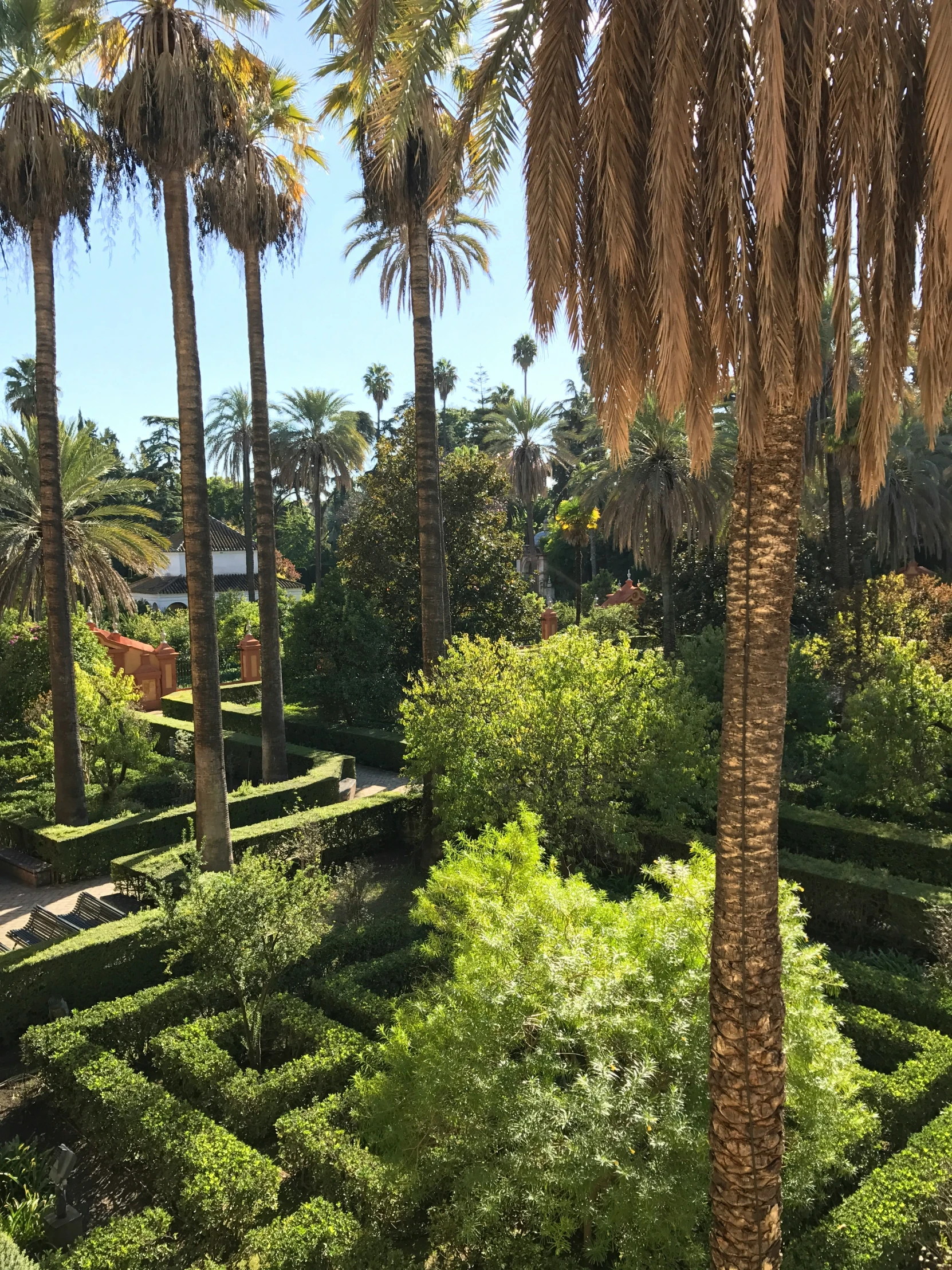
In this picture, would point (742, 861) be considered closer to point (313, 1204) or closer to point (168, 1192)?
point (313, 1204)

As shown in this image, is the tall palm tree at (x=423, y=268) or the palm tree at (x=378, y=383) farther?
the palm tree at (x=378, y=383)

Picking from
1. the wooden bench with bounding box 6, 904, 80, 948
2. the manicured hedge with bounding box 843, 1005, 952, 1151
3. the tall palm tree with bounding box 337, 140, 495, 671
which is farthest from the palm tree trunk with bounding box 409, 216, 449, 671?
the manicured hedge with bounding box 843, 1005, 952, 1151

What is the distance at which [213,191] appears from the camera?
15.6 metres

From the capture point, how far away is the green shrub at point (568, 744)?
1308 cm

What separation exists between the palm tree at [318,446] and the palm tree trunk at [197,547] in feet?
89.7

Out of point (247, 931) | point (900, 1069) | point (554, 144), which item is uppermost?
point (554, 144)

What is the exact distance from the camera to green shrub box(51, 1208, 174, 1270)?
6832mm

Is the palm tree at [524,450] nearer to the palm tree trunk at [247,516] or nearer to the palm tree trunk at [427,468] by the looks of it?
the palm tree trunk at [247,516]

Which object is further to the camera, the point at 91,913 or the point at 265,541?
the point at 265,541

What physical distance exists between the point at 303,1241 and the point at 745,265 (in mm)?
7841

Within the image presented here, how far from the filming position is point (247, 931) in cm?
976

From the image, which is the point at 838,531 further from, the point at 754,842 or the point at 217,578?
the point at 217,578

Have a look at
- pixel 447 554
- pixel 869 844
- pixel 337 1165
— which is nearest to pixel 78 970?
pixel 337 1165

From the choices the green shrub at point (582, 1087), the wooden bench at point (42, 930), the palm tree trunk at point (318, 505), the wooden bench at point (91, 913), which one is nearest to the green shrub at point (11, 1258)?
the green shrub at point (582, 1087)
